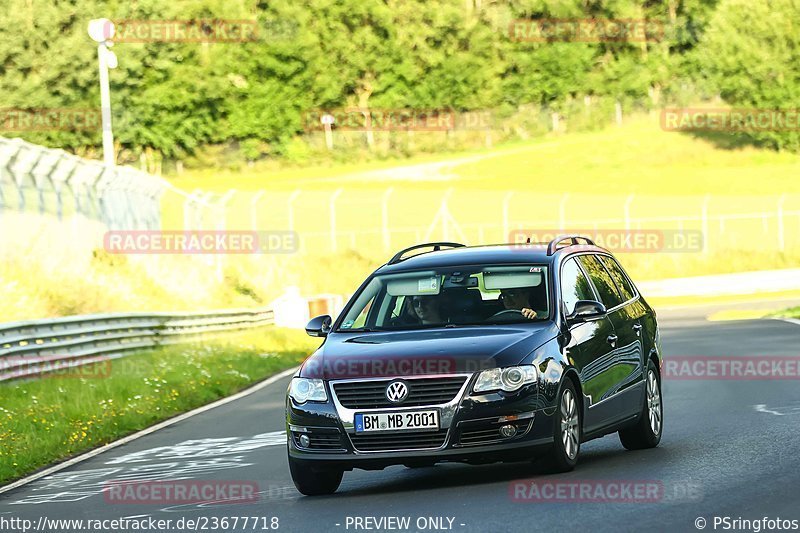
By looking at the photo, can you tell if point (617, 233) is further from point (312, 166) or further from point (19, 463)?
point (19, 463)

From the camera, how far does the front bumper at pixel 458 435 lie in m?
10.1

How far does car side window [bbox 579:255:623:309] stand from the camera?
40.9 feet

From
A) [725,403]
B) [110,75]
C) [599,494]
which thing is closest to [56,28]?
[110,75]

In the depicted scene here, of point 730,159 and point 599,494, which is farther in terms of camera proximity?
point 730,159

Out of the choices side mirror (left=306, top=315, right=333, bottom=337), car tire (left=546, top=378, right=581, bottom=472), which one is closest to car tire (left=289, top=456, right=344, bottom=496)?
side mirror (left=306, top=315, right=333, bottom=337)

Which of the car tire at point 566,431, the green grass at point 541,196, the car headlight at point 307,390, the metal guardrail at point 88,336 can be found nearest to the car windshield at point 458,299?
the car tire at point 566,431

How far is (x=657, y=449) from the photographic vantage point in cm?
1240

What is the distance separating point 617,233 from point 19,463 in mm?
49040

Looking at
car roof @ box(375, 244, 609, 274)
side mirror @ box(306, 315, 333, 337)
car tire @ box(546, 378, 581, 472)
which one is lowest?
car tire @ box(546, 378, 581, 472)

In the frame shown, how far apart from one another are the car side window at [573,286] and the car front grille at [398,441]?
5.92 feet

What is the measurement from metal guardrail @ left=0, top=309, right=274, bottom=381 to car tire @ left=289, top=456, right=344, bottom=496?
9262 millimetres

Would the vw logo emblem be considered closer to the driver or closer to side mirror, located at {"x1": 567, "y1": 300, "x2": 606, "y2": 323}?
the driver

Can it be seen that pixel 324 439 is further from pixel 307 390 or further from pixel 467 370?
pixel 467 370

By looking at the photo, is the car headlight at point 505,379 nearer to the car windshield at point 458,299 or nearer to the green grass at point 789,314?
the car windshield at point 458,299
